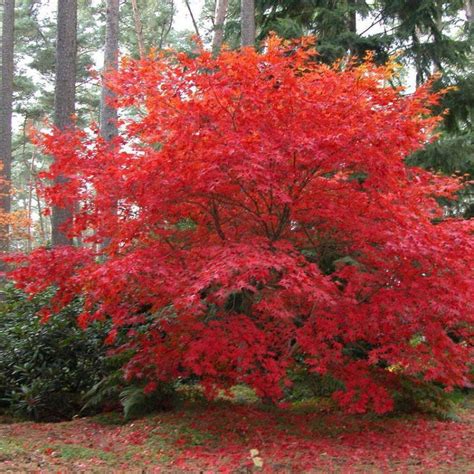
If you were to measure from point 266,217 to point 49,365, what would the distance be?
383cm

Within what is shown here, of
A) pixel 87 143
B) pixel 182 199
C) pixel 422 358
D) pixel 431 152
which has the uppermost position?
pixel 431 152

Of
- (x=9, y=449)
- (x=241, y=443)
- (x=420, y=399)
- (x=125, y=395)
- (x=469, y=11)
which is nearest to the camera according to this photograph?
(x=9, y=449)

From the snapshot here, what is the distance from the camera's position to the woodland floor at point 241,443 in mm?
4801

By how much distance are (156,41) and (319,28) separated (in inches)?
539

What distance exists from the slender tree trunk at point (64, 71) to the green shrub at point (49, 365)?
2.71 m

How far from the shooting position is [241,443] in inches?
211

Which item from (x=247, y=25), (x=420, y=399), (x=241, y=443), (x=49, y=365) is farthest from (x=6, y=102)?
(x=420, y=399)

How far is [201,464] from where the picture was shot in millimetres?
4801

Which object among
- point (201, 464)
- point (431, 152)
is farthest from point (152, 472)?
point (431, 152)

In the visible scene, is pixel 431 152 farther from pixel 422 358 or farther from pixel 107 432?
pixel 107 432

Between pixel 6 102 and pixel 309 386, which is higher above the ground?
pixel 6 102

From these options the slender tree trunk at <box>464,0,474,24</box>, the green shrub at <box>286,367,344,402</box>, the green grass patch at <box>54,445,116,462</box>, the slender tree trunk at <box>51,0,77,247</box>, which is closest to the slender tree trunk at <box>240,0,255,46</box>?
the slender tree trunk at <box>51,0,77,247</box>

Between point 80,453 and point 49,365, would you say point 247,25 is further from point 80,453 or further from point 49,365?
point 80,453

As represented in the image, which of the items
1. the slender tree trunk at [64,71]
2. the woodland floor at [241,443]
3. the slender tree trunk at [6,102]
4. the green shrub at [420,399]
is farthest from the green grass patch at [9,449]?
the slender tree trunk at [6,102]
